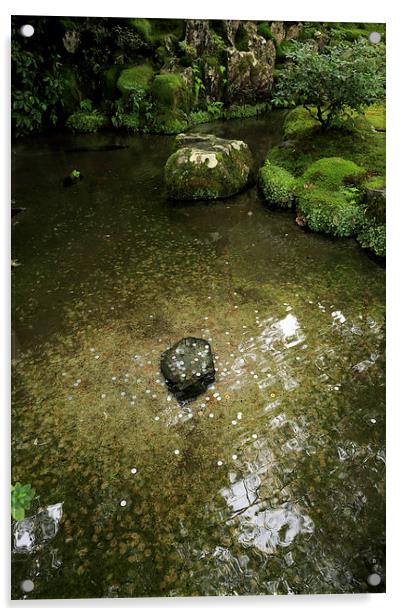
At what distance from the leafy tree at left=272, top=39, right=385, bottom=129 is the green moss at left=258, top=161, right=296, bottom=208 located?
135cm

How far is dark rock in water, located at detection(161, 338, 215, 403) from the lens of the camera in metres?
4.48

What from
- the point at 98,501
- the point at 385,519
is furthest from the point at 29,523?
the point at 385,519

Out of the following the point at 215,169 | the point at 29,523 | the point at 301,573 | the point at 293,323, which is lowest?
the point at 29,523

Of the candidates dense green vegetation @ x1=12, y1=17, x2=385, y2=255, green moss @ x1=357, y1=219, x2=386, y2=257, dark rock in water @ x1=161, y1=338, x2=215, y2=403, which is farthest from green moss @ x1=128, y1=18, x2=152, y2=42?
dark rock in water @ x1=161, y1=338, x2=215, y2=403

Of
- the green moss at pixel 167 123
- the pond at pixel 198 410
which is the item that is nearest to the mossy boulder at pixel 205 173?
the pond at pixel 198 410

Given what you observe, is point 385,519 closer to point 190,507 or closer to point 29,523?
point 190,507

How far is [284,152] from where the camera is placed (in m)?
9.26

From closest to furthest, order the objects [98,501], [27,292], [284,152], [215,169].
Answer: [98,501] → [27,292] → [215,169] → [284,152]

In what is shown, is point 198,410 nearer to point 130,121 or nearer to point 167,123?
point 167,123

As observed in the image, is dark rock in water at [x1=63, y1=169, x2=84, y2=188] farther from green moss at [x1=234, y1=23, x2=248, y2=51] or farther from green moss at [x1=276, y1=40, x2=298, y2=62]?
green moss at [x1=276, y1=40, x2=298, y2=62]

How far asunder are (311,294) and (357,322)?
786 mm

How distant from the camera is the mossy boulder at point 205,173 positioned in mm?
8641

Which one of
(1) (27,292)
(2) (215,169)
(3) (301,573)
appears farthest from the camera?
(2) (215,169)

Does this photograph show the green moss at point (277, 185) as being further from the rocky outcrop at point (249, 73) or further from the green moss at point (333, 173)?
the rocky outcrop at point (249, 73)
